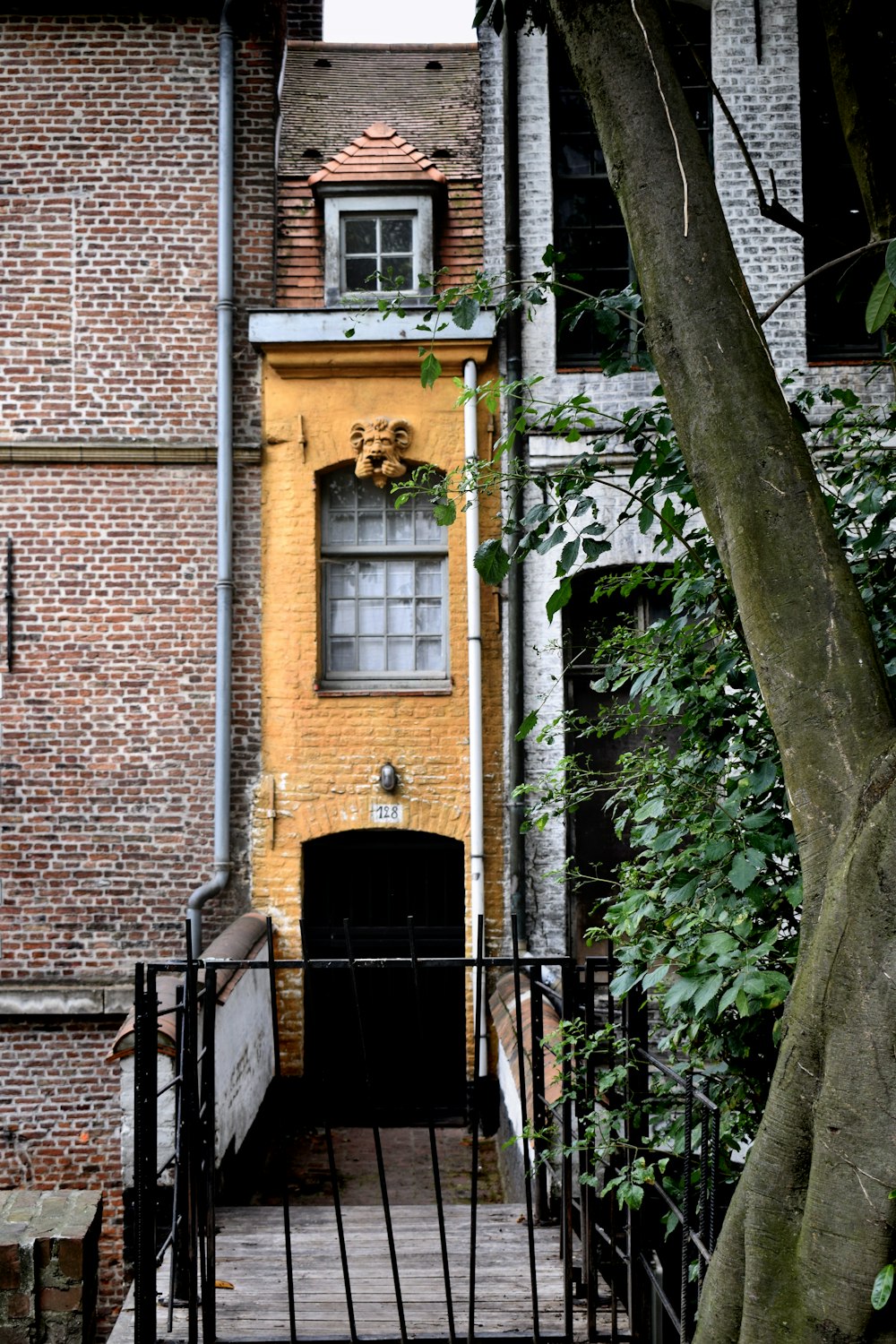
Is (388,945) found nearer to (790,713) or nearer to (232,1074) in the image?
(232,1074)

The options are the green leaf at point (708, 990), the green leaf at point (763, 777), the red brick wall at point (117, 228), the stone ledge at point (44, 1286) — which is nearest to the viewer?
the green leaf at point (708, 990)

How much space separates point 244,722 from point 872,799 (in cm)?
759

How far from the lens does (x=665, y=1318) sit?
482cm

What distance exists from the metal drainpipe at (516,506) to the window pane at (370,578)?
45.3 inches

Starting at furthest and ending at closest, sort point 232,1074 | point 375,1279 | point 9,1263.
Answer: point 232,1074, point 375,1279, point 9,1263

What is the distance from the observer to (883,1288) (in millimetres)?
2727

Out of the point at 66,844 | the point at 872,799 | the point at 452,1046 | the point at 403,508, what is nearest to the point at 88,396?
the point at 403,508

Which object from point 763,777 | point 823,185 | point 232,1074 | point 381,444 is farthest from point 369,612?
point 763,777

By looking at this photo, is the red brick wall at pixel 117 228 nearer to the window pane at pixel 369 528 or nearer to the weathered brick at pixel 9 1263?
the window pane at pixel 369 528

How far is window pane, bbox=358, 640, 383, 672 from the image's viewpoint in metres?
10.3

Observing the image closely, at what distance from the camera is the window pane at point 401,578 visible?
10.3 meters

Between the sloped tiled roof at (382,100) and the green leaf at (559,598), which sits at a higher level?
the sloped tiled roof at (382,100)

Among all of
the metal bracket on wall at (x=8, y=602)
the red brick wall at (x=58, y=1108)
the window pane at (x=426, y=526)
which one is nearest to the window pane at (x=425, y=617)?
the window pane at (x=426, y=526)

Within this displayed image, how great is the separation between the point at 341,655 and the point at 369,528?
1102mm
